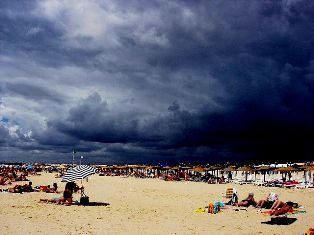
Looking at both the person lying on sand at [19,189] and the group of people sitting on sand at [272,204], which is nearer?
the group of people sitting on sand at [272,204]

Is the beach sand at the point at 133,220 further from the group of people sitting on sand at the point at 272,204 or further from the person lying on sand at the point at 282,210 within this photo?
the group of people sitting on sand at the point at 272,204

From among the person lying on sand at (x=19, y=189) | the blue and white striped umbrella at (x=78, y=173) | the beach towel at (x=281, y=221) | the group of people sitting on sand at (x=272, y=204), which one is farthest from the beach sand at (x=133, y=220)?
the person lying on sand at (x=19, y=189)

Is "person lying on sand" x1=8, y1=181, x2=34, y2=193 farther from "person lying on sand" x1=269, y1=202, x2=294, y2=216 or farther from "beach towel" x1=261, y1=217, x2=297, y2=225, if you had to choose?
"beach towel" x1=261, y1=217, x2=297, y2=225

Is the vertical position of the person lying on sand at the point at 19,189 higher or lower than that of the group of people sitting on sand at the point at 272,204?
lower

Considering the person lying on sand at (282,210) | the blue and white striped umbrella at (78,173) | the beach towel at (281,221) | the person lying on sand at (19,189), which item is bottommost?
the person lying on sand at (19,189)

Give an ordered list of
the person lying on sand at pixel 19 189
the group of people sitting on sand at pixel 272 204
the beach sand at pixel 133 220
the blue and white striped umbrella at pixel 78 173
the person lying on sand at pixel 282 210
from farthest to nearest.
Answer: the person lying on sand at pixel 19 189
the blue and white striped umbrella at pixel 78 173
the group of people sitting on sand at pixel 272 204
the person lying on sand at pixel 282 210
the beach sand at pixel 133 220

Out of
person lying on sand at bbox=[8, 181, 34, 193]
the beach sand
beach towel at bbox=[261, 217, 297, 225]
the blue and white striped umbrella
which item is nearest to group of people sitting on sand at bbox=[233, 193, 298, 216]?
the beach sand

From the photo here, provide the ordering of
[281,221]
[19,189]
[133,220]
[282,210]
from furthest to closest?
[19,189] < [282,210] < [133,220] < [281,221]

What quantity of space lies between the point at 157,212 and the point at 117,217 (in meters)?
2.16

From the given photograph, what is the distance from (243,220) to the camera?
506 inches

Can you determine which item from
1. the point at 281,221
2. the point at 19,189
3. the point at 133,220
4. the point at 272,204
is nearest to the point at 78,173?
the point at 133,220

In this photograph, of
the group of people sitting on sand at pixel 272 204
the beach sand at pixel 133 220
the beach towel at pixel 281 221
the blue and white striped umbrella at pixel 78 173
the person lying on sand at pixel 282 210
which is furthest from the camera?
the blue and white striped umbrella at pixel 78 173

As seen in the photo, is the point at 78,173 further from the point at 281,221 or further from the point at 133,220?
the point at 281,221

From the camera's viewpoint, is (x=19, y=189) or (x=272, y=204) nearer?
Result: (x=272, y=204)
